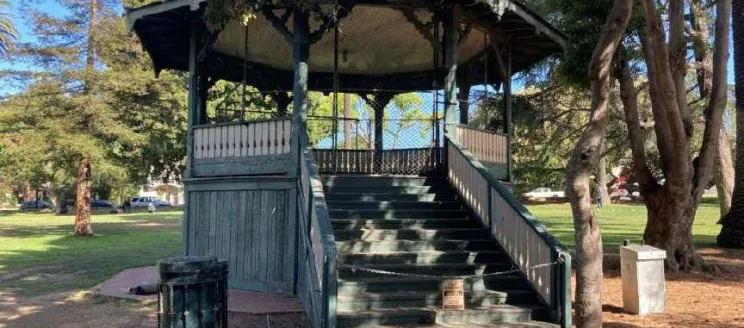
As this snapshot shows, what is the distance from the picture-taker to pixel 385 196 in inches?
405

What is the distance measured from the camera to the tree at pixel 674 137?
11930 mm

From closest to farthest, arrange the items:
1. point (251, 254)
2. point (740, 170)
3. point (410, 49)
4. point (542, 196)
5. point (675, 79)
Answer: point (251, 254) → point (675, 79) → point (410, 49) → point (740, 170) → point (542, 196)

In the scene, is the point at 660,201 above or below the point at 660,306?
above

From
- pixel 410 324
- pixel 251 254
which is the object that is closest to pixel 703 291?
pixel 410 324

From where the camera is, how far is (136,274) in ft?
43.3

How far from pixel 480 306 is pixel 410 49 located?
833 cm

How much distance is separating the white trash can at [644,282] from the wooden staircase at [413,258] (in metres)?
1.83

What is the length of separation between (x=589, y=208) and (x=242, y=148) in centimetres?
609

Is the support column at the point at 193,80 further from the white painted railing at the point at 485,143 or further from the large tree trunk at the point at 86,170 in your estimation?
the large tree trunk at the point at 86,170

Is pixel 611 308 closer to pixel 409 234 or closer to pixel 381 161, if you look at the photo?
pixel 409 234

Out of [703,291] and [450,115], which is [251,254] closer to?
[450,115]

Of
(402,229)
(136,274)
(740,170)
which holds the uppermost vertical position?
(740,170)

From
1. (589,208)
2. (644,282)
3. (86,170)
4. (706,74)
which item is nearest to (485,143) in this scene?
(644,282)

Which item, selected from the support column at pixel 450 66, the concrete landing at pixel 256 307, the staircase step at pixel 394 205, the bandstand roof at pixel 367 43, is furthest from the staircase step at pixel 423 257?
the bandstand roof at pixel 367 43
